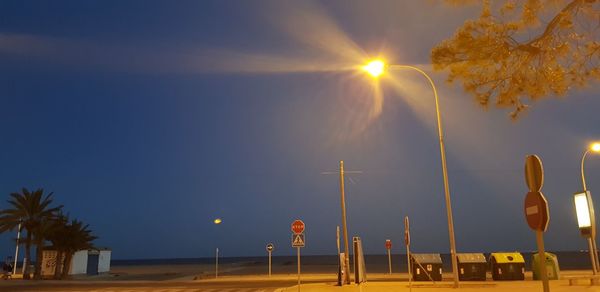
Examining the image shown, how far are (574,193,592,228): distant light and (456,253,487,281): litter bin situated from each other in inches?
437

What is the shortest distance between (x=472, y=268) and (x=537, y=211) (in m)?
22.1

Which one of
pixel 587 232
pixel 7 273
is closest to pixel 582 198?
pixel 587 232

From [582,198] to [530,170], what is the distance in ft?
37.0

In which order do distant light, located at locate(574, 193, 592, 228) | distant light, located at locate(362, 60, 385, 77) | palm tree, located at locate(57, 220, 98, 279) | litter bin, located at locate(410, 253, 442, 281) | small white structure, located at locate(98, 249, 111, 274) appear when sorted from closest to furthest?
distant light, located at locate(574, 193, 592, 228) < distant light, located at locate(362, 60, 385, 77) < litter bin, located at locate(410, 253, 442, 281) < palm tree, located at locate(57, 220, 98, 279) < small white structure, located at locate(98, 249, 111, 274)

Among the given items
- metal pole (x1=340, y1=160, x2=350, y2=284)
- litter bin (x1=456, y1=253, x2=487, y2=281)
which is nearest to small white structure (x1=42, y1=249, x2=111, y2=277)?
metal pole (x1=340, y1=160, x2=350, y2=284)

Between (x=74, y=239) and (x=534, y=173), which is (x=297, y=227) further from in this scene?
(x=74, y=239)

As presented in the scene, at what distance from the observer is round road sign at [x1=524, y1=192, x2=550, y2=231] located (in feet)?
20.2

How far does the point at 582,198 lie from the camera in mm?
16281

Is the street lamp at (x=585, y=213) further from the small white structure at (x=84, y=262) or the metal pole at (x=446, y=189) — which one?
the small white structure at (x=84, y=262)

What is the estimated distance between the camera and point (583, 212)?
51.9ft

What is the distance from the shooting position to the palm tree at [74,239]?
38844mm

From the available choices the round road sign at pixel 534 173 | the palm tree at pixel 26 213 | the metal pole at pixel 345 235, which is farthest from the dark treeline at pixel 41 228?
the round road sign at pixel 534 173

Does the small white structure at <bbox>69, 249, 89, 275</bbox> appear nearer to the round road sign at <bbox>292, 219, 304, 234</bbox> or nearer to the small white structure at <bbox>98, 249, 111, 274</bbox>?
the small white structure at <bbox>98, 249, 111, 274</bbox>

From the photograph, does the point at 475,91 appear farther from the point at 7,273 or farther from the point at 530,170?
the point at 7,273
